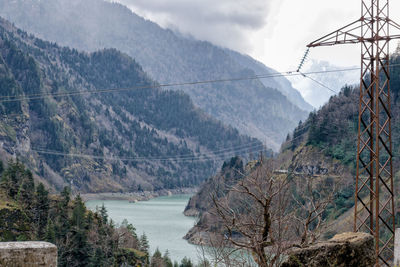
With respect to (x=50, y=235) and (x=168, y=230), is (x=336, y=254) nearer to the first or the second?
(x=50, y=235)

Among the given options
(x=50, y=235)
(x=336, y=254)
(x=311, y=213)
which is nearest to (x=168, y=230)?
(x=50, y=235)

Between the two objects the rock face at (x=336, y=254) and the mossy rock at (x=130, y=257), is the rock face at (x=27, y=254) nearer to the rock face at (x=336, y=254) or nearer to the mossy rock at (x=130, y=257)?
the rock face at (x=336, y=254)

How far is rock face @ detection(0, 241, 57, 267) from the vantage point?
7113 mm

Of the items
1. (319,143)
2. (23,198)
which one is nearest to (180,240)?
(319,143)

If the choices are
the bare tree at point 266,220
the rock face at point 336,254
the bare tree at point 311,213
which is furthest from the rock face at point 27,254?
the bare tree at point 311,213

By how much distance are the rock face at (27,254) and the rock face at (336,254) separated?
12.2ft

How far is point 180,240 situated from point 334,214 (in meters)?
32.0

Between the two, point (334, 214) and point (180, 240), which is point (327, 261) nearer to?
point (334, 214)

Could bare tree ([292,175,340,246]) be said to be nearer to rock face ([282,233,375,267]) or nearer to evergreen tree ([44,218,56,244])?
rock face ([282,233,375,267])

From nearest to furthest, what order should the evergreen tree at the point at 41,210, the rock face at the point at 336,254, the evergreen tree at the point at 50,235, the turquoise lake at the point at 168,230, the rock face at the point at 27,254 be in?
1. the rock face at the point at 27,254
2. the rock face at the point at 336,254
3. the evergreen tree at the point at 50,235
4. the evergreen tree at the point at 41,210
5. the turquoise lake at the point at 168,230

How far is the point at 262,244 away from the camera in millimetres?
11016

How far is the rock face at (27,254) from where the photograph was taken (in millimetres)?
7113

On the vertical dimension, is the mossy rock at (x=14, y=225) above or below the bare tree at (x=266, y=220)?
below

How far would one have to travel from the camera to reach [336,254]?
9312 millimetres
